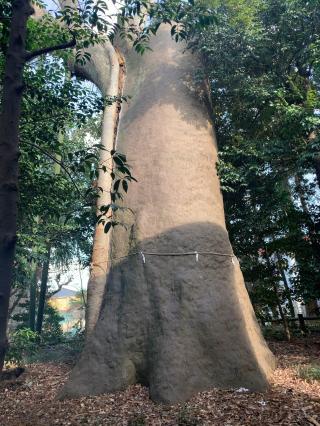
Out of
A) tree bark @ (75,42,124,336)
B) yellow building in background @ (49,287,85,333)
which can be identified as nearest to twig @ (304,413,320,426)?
tree bark @ (75,42,124,336)

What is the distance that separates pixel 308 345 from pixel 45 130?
7.72m

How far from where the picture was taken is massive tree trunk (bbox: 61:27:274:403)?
6.03 metres

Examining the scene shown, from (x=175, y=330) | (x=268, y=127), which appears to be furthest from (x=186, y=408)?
(x=268, y=127)

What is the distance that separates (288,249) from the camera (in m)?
9.51

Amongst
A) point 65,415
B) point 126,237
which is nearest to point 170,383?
point 65,415

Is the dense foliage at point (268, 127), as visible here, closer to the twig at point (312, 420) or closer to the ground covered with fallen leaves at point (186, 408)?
the ground covered with fallen leaves at point (186, 408)

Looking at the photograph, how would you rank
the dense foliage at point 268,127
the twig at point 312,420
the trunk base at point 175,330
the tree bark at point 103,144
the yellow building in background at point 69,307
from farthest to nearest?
the yellow building in background at point 69,307, the dense foliage at point 268,127, the tree bark at point 103,144, the trunk base at point 175,330, the twig at point 312,420

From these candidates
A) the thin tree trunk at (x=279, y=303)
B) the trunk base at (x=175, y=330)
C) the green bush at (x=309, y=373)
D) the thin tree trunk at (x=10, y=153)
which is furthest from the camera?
the thin tree trunk at (x=279, y=303)

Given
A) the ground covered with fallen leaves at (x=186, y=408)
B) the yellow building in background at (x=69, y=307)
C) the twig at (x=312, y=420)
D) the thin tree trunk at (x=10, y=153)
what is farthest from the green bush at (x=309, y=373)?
the yellow building in background at (x=69, y=307)

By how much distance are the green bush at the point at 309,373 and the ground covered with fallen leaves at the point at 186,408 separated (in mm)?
85

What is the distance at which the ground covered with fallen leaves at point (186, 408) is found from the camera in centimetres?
473

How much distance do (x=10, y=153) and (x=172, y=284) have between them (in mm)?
4497

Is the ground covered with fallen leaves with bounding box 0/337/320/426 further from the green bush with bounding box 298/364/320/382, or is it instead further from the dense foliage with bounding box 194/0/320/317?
the dense foliage with bounding box 194/0/320/317

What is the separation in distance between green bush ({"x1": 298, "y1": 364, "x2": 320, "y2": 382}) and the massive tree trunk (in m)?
0.55
